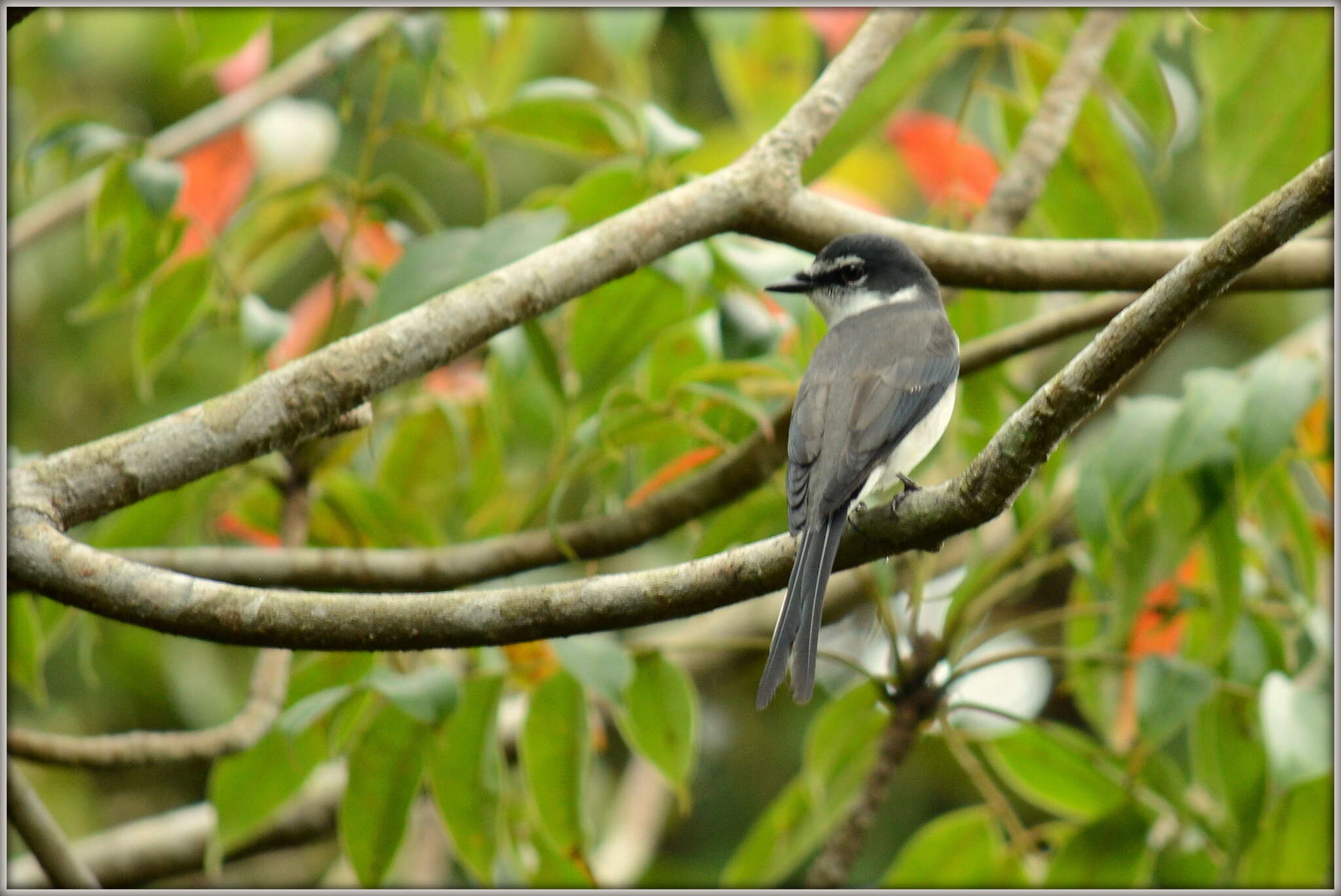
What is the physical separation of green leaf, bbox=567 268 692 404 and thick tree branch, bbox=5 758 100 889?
4.95 feet

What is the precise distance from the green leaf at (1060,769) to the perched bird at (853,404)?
774mm

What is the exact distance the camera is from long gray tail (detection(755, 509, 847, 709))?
2197 mm

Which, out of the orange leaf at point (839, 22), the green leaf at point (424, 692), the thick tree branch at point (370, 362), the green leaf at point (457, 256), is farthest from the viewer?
the orange leaf at point (839, 22)

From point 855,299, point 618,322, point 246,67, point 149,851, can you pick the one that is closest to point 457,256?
point 618,322

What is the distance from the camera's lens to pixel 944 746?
5730 millimetres

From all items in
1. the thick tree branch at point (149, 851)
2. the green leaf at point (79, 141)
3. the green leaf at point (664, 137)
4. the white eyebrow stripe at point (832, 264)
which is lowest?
the thick tree branch at point (149, 851)

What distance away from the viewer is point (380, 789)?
282 cm

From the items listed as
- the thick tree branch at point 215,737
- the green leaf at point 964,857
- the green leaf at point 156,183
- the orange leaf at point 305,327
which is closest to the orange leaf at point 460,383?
the orange leaf at point 305,327

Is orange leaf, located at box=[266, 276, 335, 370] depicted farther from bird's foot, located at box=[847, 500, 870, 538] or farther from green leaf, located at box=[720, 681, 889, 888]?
green leaf, located at box=[720, 681, 889, 888]

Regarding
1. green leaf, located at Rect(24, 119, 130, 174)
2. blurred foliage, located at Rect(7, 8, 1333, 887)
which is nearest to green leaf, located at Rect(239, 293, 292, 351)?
blurred foliage, located at Rect(7, 8, 1333, 887)

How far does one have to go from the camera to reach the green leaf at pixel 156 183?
108 inches

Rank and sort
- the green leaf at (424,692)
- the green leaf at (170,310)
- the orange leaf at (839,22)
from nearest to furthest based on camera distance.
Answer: the green leaf at (424,692) < the green leaf at (170,310) < the orange leaf at (839,22)

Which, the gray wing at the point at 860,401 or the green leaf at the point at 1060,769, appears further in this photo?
the green leaf at the point at 1060,769

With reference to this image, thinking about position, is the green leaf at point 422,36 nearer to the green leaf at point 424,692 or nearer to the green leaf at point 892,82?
the green leaf at point 892,82
